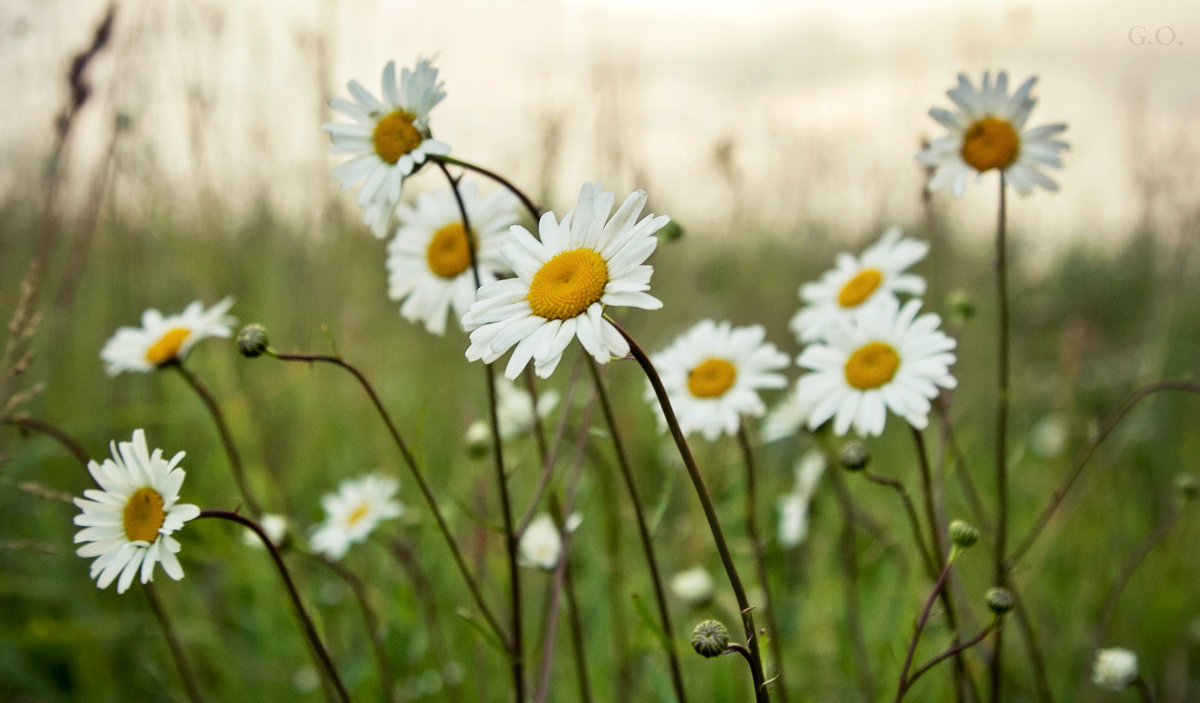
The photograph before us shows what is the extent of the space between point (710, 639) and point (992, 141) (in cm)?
86

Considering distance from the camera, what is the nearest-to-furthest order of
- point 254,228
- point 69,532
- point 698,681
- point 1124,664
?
point 1124,664, point 698,681, point 69,532, point 254,228

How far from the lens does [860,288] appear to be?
1.32 meters

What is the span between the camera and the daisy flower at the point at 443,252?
1.11m

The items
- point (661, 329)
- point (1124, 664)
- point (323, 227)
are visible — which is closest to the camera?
point (1124, 664)

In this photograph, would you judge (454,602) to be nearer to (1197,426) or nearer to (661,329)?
(661,329)

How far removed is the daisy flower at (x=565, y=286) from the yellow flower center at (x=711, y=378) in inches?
20.8

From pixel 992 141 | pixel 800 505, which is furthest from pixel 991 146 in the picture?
pixel 800 505

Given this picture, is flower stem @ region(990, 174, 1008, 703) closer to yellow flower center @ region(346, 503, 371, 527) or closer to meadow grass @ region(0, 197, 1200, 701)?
meadow grass @ region(0, 197, 1200, 701)

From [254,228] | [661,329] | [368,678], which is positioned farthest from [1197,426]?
[254,228]

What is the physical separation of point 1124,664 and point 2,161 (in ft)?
10.6

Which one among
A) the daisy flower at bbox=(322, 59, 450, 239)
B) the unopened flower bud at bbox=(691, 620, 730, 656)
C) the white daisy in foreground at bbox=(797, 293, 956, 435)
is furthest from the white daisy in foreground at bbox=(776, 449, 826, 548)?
the daisy flower at bbox=(322, 59, 450, 239)

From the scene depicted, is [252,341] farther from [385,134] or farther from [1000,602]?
[1000,602]

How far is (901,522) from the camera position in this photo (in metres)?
2.17

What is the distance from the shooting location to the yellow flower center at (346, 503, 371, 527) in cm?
153
